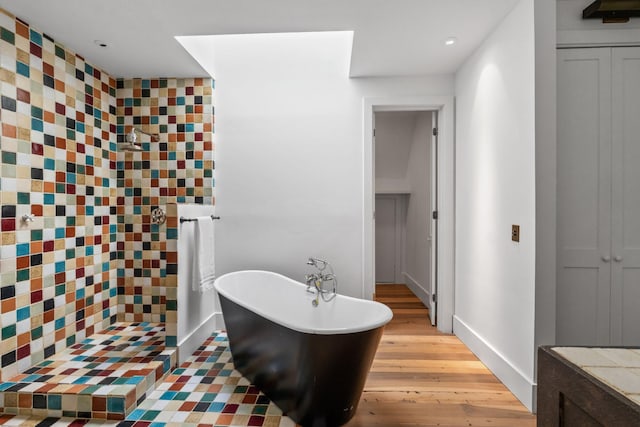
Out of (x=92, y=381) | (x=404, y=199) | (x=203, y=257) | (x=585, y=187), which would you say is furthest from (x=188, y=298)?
(x=404, y=199)

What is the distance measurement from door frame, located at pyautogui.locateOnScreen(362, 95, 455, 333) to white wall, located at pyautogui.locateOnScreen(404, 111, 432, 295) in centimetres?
65

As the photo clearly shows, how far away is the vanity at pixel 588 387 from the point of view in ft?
2.10

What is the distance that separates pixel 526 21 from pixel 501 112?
540mm

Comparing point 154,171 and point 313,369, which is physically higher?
point 154,171

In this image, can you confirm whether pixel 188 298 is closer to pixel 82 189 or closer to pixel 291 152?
pixel 82 189

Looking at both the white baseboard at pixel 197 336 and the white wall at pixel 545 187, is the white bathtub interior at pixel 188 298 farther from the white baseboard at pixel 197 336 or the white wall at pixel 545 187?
the white wall at pixel 545 187

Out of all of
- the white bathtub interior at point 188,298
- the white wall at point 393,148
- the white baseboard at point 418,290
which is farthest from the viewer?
the white wall at point 393,148

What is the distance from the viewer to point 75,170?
257 cm

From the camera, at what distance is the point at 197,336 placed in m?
2.82

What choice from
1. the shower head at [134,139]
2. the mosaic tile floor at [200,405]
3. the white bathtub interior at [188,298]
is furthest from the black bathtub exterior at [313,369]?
the shower head at [134,139]

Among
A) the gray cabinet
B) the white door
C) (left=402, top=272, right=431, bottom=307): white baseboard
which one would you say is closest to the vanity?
the gray cabinet

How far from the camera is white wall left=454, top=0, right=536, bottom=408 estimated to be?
6.53 feet

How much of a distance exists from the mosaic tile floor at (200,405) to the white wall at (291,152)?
3.49ft

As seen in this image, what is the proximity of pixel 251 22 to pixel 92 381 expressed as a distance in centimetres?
245
